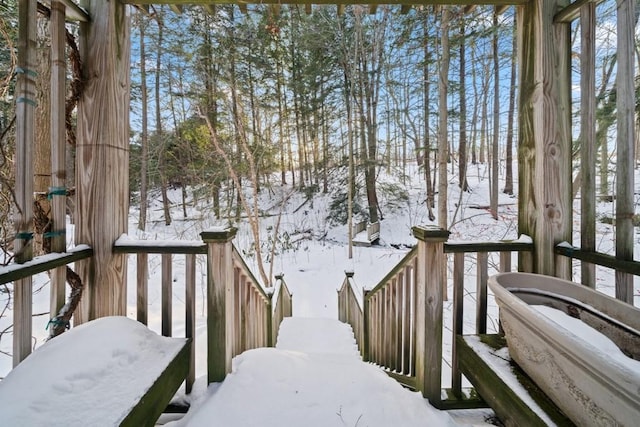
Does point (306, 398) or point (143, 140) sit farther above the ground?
point (143, 140)

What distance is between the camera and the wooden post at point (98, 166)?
1651mm

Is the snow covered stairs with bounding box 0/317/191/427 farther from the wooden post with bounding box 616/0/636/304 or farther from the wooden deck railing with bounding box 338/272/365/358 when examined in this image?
the wooden deck railing with bounding box 338/272/365/358

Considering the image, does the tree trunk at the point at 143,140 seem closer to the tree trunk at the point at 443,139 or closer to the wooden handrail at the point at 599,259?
the tree trunk at the point at 443,139

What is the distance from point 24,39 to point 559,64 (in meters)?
2.74

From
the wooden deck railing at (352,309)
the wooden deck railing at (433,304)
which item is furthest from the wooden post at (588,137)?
the wooden deck railing at (352,309)

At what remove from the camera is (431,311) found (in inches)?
60.6

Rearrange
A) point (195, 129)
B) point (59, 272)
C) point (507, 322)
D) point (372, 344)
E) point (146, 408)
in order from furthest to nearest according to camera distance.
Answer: point (195, 129)
point (372, 344)
point (59, 272)
point (507, 322)
point (146, 408)

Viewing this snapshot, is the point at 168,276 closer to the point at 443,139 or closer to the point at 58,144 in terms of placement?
the point at 58,144

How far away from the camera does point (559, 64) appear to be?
5.63 feet

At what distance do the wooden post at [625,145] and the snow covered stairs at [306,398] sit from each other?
1.12 m

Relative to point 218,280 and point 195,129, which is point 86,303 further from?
point 195,129

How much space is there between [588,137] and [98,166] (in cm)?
274

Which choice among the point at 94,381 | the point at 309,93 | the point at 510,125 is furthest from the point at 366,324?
the point at 510,125

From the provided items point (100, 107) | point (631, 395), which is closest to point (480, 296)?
point (631, 395)
